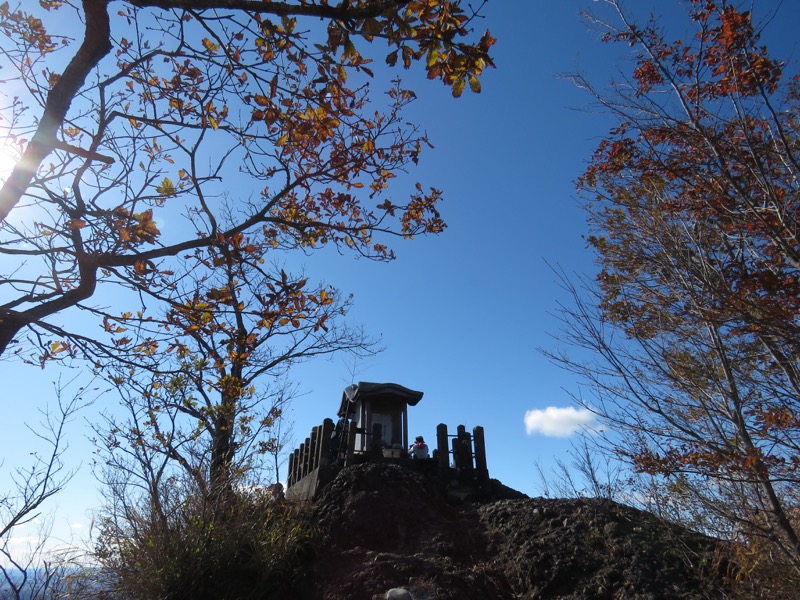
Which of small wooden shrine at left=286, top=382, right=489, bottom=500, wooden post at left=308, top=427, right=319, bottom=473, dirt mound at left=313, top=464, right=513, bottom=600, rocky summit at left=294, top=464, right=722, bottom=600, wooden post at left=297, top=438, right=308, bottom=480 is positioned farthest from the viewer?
wooden post at left=297, top=438, right=308, bottom=480

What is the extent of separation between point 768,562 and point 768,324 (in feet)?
8.93

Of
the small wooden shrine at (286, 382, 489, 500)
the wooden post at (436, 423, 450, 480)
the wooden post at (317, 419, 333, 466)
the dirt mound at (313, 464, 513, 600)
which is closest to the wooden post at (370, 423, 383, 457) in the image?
the small wooden shrine at (286, 382, 489, 500)

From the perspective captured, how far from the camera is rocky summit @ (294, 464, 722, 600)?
6.07 meters

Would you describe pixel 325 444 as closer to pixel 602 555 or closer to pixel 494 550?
pixel 494 550

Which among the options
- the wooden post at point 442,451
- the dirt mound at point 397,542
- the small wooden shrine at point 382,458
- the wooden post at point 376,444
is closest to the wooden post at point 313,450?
the small wooden shrine at point 382,458

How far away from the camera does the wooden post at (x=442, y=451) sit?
11.6 metres

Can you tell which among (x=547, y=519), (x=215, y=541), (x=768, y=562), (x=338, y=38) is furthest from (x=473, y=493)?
(x=338, y=38)

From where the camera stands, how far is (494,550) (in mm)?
7586

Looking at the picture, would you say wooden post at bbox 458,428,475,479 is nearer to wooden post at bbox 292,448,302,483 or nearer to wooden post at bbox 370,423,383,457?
wooden post at bbox 370,423,383,457

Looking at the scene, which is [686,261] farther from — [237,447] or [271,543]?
[237,447]

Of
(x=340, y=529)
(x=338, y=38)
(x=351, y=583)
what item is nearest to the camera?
(x=338, y=38)

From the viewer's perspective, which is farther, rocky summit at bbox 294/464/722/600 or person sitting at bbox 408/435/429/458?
person sitting at bbox 408/435/429/458

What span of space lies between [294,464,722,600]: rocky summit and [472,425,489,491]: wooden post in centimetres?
185

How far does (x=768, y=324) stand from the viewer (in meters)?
3.94
